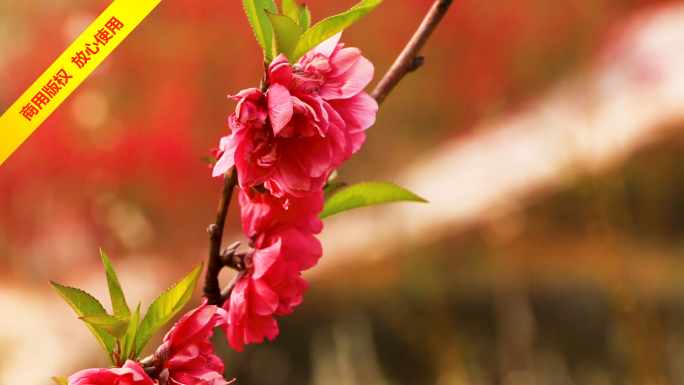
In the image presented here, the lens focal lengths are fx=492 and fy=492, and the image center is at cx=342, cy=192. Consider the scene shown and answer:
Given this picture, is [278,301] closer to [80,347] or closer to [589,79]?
[80,347]

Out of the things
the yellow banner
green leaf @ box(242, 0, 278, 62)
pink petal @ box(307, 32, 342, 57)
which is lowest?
pink petal @ box(307, 32, 342, 57)

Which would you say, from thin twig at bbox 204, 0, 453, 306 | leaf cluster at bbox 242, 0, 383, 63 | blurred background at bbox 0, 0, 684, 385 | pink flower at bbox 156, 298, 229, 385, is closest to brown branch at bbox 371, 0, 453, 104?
thin twig at bbox 204, 0, 453, 306

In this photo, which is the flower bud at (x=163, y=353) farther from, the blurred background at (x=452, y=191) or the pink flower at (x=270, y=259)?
the blurred background at (x=452, y=191)

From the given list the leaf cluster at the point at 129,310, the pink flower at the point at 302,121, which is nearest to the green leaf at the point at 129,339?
the leaf cluster at the point at 129,310

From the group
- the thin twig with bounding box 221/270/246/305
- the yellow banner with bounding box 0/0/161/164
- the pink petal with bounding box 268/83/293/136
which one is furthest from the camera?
the yellow banner with bounding box 0/0/161/164

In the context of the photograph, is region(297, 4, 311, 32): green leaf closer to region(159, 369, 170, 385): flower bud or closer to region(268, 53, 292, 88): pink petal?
region(268, 53, 292, 88): pink petal

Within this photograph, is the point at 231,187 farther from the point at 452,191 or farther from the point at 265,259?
the point at 452,191

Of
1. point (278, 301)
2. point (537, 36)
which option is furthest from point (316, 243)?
point (537, 36)
